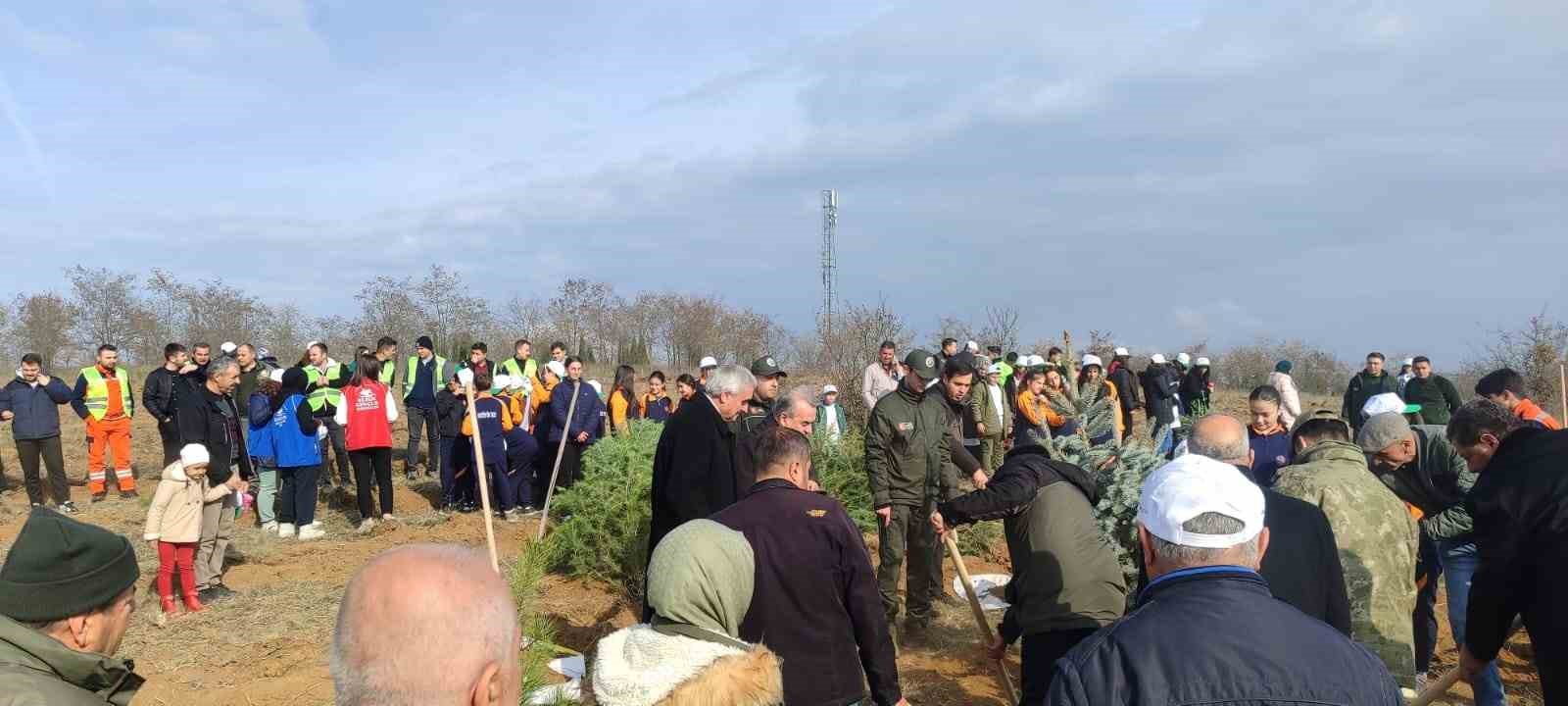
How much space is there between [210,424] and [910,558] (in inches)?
267

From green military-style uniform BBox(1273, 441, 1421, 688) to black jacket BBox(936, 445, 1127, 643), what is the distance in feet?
2.98

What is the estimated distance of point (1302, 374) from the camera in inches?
1399

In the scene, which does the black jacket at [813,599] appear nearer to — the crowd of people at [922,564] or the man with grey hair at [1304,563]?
the crowd of people at [922,564]

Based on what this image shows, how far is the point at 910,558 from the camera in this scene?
7.12 meters

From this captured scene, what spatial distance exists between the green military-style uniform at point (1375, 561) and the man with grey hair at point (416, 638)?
3.71 meters

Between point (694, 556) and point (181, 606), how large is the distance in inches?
264

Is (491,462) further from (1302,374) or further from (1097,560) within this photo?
(1302,374)

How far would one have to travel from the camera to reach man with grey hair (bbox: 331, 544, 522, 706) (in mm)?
1396

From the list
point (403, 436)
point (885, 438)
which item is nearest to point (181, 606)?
point (885, 438)

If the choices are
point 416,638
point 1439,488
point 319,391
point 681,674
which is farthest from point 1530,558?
point 319,391

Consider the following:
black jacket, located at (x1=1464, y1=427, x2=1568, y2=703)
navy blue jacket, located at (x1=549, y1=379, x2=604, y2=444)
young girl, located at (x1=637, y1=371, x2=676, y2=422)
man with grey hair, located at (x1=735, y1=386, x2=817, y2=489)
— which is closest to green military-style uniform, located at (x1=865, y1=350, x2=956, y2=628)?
man with grey hair, located at (x1=735, y1=386, x2=817, y2=489)

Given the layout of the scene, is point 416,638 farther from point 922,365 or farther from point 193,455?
point 193,455

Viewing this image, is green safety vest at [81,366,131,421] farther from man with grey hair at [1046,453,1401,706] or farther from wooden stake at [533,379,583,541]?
man with grey hair at [1046,453,1401,706]

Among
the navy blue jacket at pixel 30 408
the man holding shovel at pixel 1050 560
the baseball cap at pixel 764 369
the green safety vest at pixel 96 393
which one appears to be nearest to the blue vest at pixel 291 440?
the green safety vest at pixel 96 393
